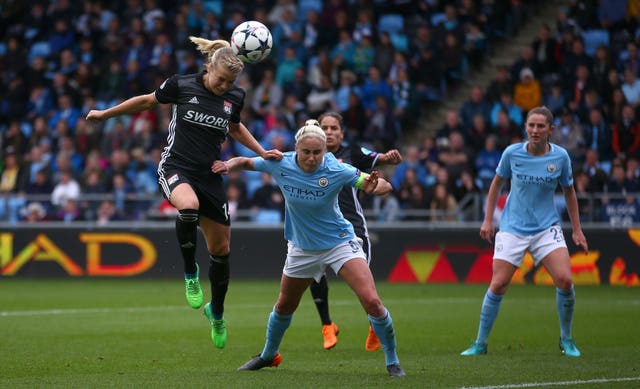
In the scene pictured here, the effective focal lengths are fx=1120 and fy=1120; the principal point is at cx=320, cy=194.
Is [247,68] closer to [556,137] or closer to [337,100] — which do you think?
[337,100]

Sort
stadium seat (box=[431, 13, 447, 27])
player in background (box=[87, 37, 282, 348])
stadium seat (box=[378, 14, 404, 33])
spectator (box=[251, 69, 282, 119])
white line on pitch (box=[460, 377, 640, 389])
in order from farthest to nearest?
1. stadium seat (box=[378, 14, 404, 33])
2. stadium seat (box=[431, 13, 447, 27])
3. spectator (box=[251, 69, 282, 119])
4. player in background (box=[87, 37, 282, 348])
5. white line on pitch (box=[460, 377, 640, 389])

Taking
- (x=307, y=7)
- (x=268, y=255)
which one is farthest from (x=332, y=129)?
(x=307, y=7)

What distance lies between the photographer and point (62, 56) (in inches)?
1102

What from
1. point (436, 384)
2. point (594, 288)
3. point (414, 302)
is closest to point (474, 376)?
point (436, 384)

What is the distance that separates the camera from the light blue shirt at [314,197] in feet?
29.7

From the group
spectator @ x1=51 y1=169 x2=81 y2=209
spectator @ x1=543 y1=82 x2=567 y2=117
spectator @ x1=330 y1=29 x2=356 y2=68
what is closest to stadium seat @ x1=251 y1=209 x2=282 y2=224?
spectator @ x1=51 y1=169 x2=81 y2=209

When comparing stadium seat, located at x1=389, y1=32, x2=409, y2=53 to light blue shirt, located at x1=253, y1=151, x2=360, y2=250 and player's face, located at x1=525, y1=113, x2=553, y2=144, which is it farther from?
light blue shirt, located at x1=253, y1=151, x2=360, y2=250

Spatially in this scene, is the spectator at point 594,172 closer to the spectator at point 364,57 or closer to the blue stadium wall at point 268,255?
the blue stadium wall at point 268,255

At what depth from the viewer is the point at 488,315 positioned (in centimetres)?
1095

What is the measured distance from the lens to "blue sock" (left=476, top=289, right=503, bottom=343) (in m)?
10.9

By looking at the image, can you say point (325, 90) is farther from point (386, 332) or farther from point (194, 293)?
point (386, 332)

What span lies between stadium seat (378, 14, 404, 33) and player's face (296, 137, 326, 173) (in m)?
17.4

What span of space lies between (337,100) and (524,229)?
→ 44.8 feet

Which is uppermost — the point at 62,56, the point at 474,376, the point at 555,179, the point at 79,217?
the point at 555,179
